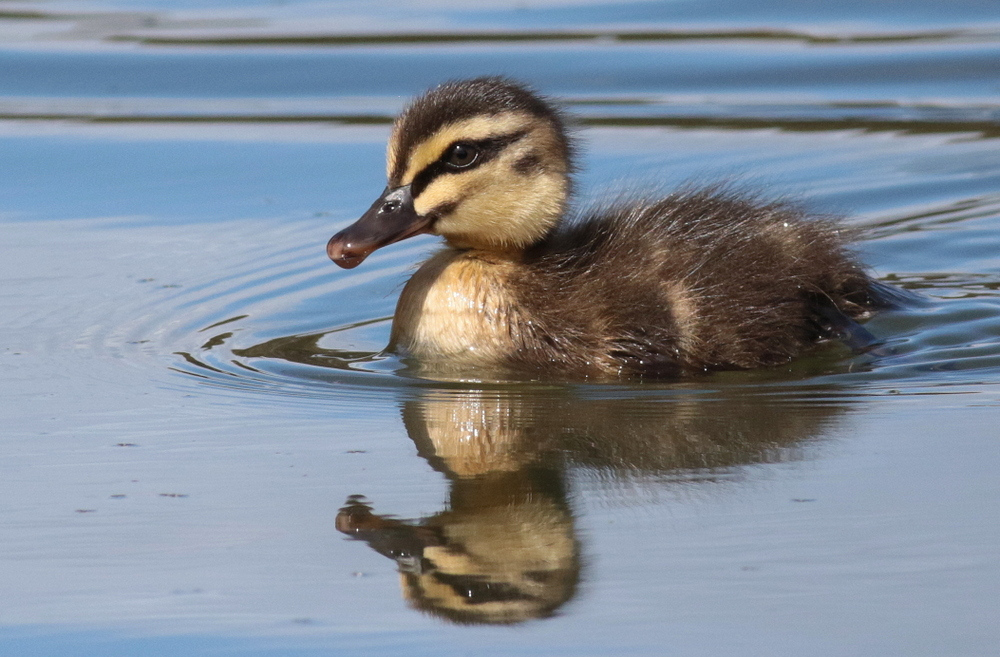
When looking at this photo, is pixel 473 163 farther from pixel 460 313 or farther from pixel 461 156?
pixel 460 313

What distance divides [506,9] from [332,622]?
9706 millimetres

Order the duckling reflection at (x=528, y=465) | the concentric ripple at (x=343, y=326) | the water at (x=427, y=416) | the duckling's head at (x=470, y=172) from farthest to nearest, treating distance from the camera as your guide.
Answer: the duckling's head at (x=470, y=172), the concentric ripple at (x=343, y=326), the duckling reflection at (x=528, y=465), the water at (x=427, y=416)

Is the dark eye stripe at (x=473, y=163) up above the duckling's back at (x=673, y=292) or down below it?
above

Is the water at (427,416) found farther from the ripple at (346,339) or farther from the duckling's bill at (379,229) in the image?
the duckling's bill at (379,229)

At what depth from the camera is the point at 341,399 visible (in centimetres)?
536

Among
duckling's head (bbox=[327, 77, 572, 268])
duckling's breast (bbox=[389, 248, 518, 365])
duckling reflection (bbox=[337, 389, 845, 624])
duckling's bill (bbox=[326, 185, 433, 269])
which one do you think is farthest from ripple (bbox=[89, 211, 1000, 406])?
duckling's head (bbox=[327, 77, 572, 268])

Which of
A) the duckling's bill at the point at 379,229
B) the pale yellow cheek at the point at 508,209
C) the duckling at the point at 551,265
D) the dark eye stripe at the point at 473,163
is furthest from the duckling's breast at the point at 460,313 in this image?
the dark eye stripe at the point at 473,163

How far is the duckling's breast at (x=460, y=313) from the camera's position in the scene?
19.3 ft

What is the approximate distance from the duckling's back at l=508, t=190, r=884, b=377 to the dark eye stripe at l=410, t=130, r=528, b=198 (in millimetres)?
398

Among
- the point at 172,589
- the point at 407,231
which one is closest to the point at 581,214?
the point at 407,231

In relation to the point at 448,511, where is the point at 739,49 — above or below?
above

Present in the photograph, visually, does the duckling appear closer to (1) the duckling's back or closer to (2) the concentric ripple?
(1) the duckling's back

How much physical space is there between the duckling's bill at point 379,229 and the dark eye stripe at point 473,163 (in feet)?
0.16

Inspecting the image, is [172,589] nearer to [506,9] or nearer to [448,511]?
[448,511]
